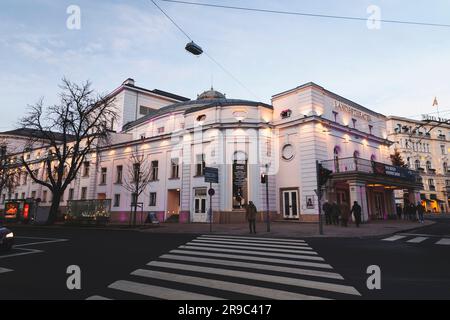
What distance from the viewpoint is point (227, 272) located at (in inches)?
271

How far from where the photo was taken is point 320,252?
9664 mm

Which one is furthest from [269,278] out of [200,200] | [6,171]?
[6,171]

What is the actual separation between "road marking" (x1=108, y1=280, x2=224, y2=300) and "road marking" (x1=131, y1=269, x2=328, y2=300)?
1.86 ft

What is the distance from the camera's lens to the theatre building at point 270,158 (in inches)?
980

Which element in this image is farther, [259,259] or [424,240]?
[424,240]

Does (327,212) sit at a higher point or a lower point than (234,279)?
higher

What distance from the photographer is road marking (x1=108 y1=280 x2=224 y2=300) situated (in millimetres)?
5012

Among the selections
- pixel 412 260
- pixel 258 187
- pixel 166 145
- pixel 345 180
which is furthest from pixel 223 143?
pixel 412 260

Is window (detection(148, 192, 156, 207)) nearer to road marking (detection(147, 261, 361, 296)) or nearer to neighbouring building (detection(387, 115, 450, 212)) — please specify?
road marking (detection(147, 261, 361, 296))

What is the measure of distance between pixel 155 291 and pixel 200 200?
21.4 metres

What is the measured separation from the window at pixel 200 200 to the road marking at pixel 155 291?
20349mm

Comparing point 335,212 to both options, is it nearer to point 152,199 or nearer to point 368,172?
point 368,172
